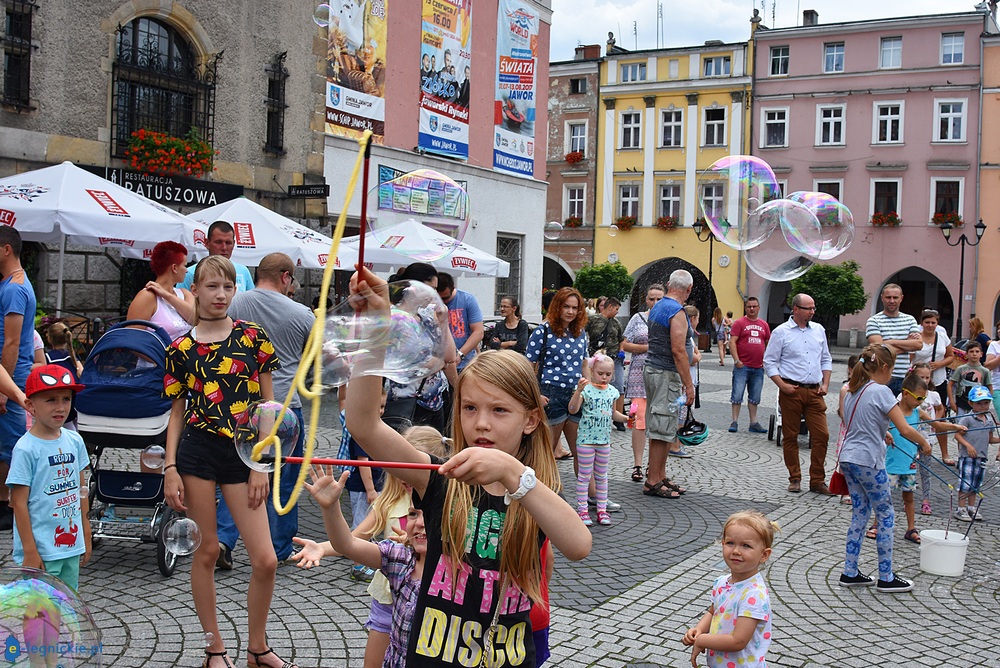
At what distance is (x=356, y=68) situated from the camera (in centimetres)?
1919

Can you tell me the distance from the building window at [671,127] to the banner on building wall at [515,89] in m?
Answer: 17.7

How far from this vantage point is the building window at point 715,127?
42.2 meters

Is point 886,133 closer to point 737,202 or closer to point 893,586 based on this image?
point 737,202

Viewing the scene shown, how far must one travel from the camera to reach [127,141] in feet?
46.6

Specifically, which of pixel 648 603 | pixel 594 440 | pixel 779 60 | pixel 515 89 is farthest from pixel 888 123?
pixel 648 603

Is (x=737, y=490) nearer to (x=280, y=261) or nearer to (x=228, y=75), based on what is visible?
(x=280, y=261)

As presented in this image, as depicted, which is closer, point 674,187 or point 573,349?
point 573,349

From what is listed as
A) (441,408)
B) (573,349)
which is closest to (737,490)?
(573,349)

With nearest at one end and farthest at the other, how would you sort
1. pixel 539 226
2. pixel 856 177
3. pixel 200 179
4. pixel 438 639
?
pixel 438 639 → pixel 200 179 → pixel 539 226 → pixel 856 177

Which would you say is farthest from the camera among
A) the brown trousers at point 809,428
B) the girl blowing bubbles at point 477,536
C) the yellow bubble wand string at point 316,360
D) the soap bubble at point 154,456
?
the brown trousers at point 809,428

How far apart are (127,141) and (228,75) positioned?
240 cm

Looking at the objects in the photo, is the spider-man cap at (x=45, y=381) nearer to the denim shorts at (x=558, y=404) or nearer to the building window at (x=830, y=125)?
the denim shorts at (x=558, y=404)

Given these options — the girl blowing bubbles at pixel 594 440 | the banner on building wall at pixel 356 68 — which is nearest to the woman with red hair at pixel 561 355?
the girl blowing bubbles at pixel 594 440

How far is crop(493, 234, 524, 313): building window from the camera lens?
26.3m
